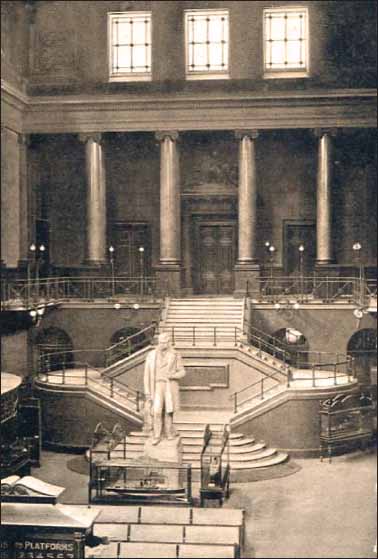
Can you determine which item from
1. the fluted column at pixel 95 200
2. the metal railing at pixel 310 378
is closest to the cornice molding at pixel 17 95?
the fluted column at pixel 95 200

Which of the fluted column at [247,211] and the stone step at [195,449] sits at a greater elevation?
the fluted column at [247,211]

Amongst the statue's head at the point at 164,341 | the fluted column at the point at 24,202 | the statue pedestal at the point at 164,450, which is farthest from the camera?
the fluted column at the point at 24,202

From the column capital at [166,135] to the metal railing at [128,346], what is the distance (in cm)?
613

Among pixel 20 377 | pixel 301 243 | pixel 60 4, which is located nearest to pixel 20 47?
pixel 60 4

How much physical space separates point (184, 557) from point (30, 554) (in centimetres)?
Answer: 274

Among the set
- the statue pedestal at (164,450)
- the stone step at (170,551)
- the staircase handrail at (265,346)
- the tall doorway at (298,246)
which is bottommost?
the stone step at (170,551)

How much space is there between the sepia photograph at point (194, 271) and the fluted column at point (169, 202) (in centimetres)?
7

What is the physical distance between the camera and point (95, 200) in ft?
75.9

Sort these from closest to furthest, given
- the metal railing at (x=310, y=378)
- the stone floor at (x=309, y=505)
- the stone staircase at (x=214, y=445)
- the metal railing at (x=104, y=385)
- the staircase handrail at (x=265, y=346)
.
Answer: the stone floor at (x=309, y=505)
the metal railing at (x=310, y=378)
the stone staircase at (x=214, y=445)
the metal railing at (x=104, y=385)
the staircase handrail at (x=265, y=346)

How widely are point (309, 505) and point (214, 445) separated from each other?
4.86m

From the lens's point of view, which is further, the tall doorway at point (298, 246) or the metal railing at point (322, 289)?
the tall doorway at point (298, 246)

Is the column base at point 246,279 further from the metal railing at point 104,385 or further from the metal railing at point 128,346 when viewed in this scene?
the metal railing at point 104,385

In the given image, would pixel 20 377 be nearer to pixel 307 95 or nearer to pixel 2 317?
pixel 2 317

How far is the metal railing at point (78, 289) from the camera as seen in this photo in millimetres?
20375
